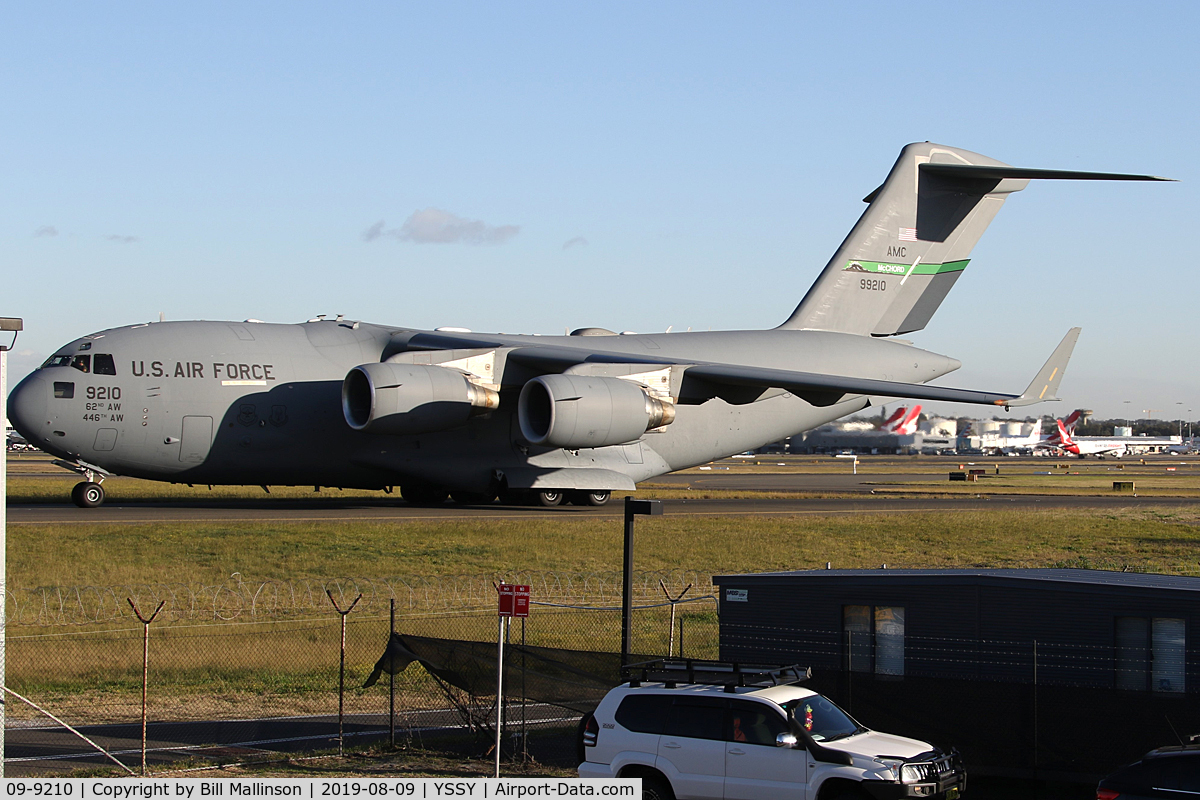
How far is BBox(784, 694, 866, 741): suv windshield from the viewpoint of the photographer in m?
11.1

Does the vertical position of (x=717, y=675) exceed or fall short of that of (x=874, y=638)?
it exceeds it

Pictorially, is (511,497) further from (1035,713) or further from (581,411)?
(1035,713)

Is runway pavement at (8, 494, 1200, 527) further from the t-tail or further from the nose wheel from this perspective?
the t-tail

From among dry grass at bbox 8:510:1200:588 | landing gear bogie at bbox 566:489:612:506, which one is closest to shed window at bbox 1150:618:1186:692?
dry grass at bbox 8:510:1200:588

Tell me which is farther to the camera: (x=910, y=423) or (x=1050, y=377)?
(x=910, y=423)

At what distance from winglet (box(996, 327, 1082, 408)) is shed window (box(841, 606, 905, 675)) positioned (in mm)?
16951

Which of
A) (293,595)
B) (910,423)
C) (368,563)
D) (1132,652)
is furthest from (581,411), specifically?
(910,423)

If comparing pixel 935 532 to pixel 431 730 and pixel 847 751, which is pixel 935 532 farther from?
pixel 847 751

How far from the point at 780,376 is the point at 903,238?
1062 cm

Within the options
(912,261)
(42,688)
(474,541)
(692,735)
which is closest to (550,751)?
(692,735)

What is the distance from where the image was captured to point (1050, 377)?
102 feet

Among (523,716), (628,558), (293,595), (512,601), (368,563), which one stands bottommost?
(293,595)

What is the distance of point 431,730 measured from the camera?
51.2ft
